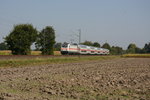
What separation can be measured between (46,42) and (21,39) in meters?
10.7

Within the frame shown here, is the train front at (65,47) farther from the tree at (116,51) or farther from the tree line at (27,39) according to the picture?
the tree at (116,51)

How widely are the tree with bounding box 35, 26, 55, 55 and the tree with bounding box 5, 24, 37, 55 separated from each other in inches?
200

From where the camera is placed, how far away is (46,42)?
67.8 m

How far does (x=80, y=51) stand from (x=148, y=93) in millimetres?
58011

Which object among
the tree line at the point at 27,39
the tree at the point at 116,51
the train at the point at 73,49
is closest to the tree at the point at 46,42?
the tree line at the point at 27,39

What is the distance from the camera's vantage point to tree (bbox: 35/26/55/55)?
66606 mm

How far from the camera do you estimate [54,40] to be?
6844 centimetres

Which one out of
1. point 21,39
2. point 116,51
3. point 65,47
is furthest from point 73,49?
point 116,51

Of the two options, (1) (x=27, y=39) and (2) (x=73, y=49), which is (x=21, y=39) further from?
(2) (x=73, y=49)

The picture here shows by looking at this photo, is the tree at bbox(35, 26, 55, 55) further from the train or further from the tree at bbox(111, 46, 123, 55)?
the tree at bbox(111, 46, 123, 55)

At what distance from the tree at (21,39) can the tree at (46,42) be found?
200 inches

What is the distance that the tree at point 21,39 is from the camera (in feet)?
186

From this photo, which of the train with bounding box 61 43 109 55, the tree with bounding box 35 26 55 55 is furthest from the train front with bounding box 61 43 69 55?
the tree with bounding box 35 26 55 55

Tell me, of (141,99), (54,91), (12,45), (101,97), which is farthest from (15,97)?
(12,45)
